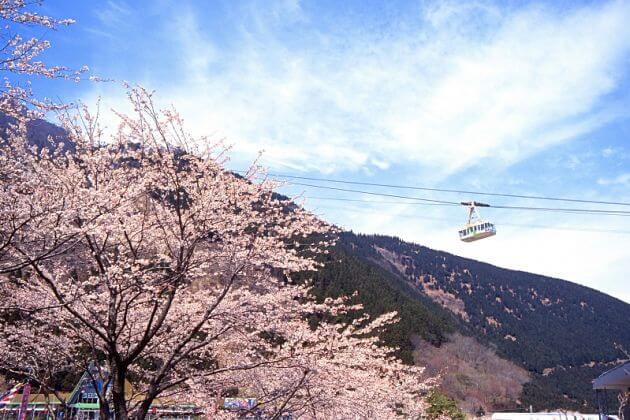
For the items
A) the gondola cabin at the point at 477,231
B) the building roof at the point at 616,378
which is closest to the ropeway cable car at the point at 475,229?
the gondola cabin at the point at 477,231

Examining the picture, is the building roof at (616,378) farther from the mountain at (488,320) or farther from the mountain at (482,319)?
the mountain at (488,320)

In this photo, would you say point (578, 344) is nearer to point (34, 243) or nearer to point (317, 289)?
point (317, 289)

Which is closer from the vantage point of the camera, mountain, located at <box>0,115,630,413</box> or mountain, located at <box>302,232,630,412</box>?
mountain, located at <box>0,115,630,413</box>

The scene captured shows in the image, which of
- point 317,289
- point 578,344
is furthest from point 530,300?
point 317,289

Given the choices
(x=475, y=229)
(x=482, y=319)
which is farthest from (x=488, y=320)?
(x=475, y=229)

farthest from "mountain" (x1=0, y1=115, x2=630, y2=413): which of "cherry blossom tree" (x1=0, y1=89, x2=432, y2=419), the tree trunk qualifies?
the tree trunk

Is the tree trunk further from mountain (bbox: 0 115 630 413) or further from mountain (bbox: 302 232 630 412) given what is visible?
mountain (bbox: 302 232 630 412)

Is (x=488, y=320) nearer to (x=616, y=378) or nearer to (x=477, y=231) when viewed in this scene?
(x=616, y=378)
